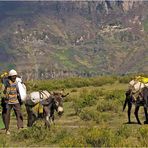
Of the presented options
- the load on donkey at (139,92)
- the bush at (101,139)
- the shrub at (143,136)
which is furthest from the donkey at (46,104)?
the load on donkey at (139,92)

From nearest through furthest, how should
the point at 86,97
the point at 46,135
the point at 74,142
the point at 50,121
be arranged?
1. the point at 74,142
2. the point at 46,135
3. the point at 50,121
4. the point at 86,97

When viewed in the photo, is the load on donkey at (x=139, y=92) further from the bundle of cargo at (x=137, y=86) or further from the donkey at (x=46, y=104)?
the donkey at (x=46, y=104)

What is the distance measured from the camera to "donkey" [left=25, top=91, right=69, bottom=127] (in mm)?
19812

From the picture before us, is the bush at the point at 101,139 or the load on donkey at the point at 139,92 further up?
the load on donkey at the point at 139,92

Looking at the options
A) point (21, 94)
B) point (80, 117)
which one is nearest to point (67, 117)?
point (80, 117)

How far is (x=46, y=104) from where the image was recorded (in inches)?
786

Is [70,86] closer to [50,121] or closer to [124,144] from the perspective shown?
[50,121]

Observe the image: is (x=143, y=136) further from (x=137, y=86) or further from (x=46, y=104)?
(x=137, y=86)

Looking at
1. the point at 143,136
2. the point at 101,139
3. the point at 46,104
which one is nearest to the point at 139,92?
the point at 46,104

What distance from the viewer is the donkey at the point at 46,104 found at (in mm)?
19812

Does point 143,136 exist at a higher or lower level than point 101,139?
lower

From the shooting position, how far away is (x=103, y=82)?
59.1m

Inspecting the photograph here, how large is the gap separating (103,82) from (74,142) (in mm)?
43472

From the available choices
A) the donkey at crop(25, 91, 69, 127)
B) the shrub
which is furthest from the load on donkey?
the shrub
